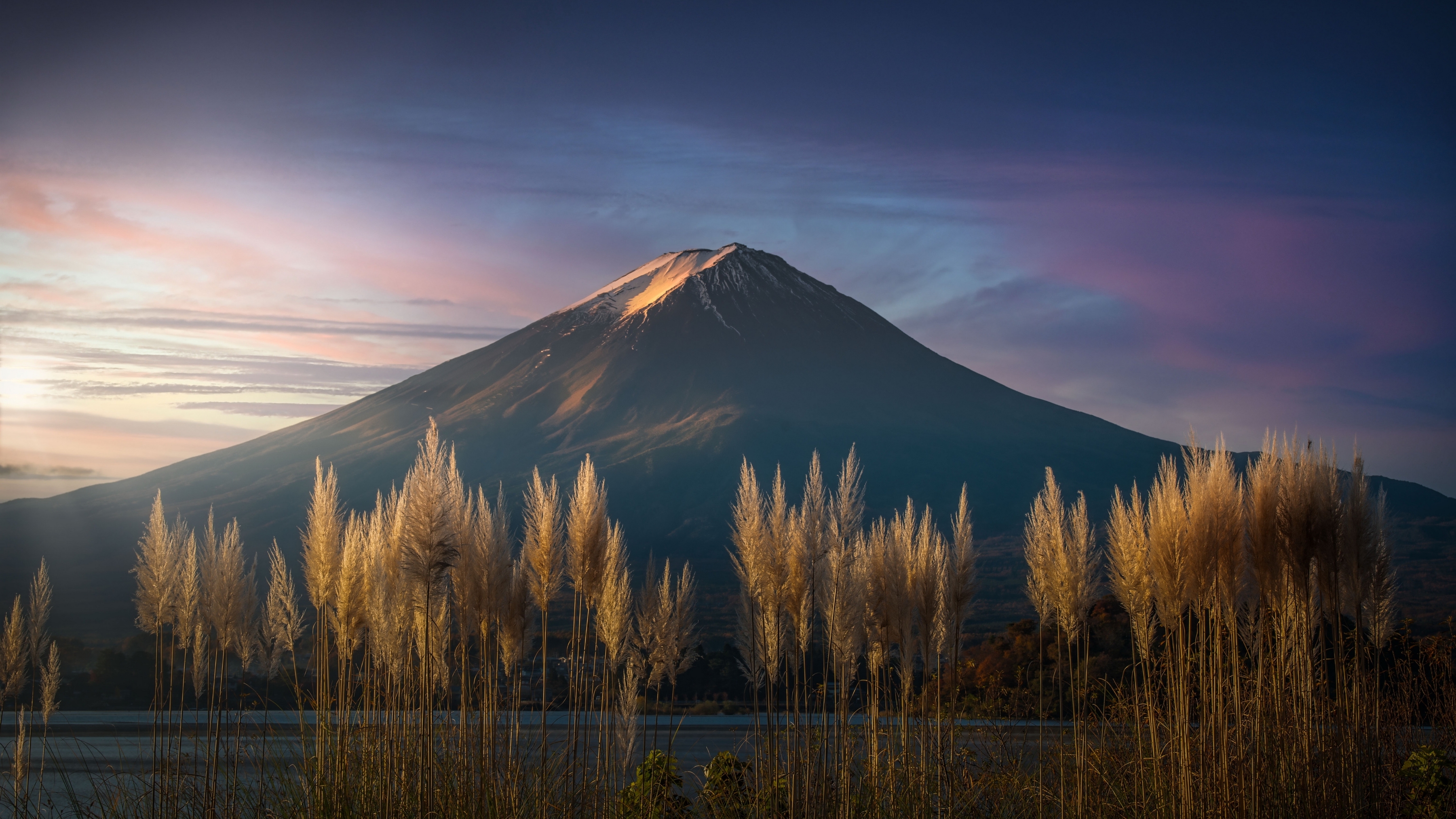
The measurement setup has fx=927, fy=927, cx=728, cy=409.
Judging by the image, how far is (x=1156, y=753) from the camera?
5102 mm

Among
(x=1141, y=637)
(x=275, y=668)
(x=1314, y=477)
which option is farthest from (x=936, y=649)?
(x=275, y=668)

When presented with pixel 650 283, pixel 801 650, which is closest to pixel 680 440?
pixel 650 283

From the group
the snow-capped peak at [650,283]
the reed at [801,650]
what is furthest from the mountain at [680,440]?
the reed at [801,650]

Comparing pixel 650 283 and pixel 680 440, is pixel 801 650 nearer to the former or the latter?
pixel 680 440

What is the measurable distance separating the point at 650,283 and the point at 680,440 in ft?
148

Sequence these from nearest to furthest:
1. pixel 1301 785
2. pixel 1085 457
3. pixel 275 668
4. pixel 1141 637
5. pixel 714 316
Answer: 1. pixel 1301 785
2. pixel 1141 637
3. pixel 275 668
4. pixel 1085 457
5. pixel 714 316

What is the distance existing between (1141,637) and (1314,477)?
1341 mm

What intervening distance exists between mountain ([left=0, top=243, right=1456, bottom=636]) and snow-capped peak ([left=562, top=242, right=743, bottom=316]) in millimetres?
976

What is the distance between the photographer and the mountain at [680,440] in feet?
208

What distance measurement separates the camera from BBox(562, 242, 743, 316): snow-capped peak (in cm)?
10256

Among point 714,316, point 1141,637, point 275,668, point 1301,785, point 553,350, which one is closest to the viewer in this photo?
point 1301,785

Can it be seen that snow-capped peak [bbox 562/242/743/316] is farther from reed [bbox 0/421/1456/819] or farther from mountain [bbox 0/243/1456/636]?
reed [bbox 0/421/1456/819]

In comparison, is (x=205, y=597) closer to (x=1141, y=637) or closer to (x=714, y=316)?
(x=1141, y=637)

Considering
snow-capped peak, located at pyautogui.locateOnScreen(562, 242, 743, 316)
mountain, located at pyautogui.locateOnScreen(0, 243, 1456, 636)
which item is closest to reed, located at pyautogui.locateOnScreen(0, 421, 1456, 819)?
mountain, located at pyautogui.locateOnScreen(0, 243, 1456, 636)
